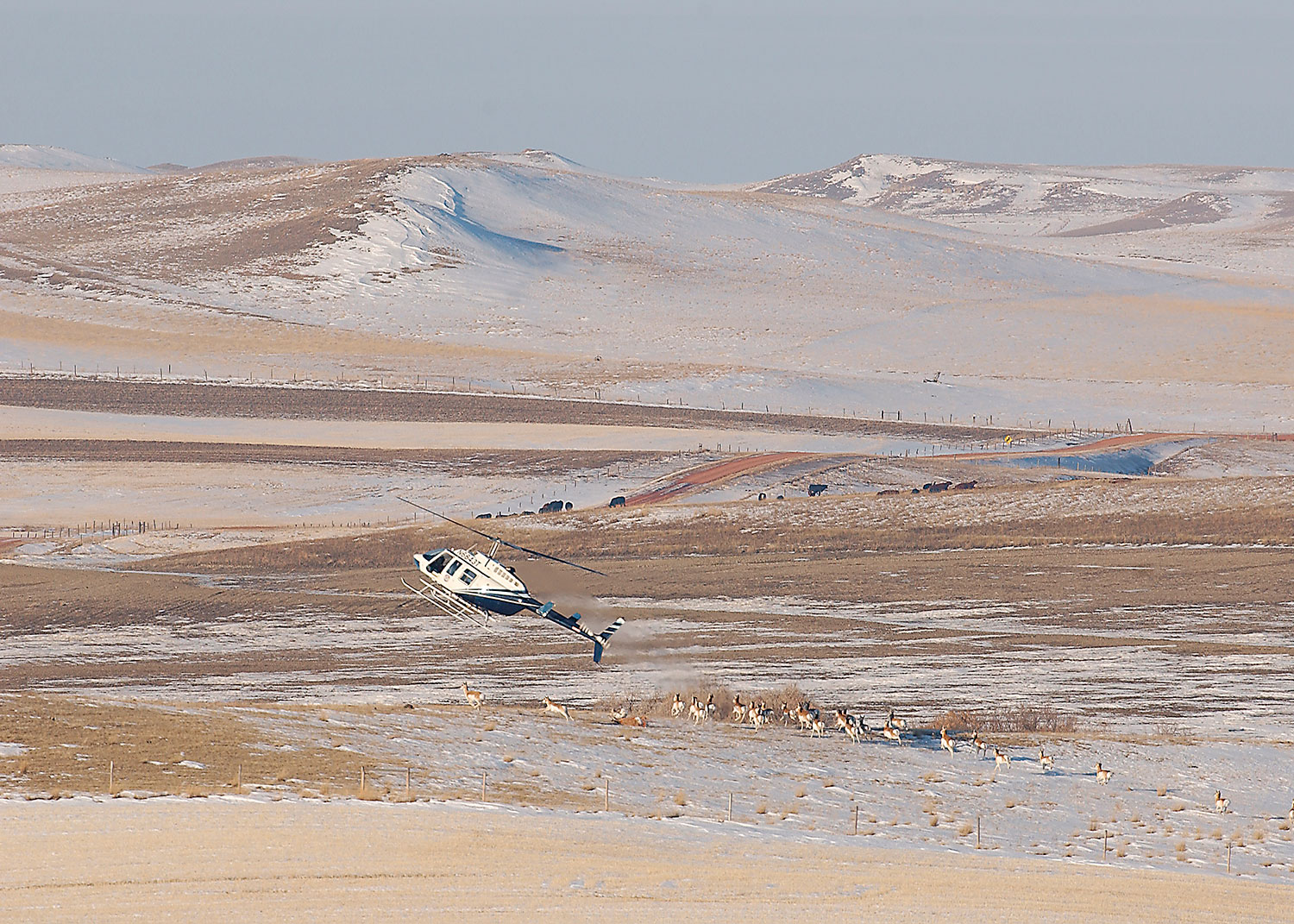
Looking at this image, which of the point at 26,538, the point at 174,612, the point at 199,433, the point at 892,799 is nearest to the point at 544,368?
the point at 199,433

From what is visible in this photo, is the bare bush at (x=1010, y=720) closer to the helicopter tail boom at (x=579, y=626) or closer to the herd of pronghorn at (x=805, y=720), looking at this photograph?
the herd of pronghorn at (x=805, y=720)

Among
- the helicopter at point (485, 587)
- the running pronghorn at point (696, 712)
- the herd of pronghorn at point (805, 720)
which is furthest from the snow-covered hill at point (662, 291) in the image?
the running pronghorn at point (696, 712)

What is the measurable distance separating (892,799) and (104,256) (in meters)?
125

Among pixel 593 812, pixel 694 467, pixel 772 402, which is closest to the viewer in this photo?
pixel 593 812

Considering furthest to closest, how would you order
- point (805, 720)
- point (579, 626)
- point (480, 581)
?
point (579, 626) < point (480, 581) < point (805, 720)

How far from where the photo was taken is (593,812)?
70.8 feet

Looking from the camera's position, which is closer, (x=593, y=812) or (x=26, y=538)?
(x=593, y=812)

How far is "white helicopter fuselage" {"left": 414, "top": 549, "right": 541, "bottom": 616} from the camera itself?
96.6 ft

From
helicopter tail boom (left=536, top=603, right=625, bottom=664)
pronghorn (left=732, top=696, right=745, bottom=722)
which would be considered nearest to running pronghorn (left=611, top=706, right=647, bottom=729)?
helicopter tail boom (left=536, top=603, right=625, bottom=664)

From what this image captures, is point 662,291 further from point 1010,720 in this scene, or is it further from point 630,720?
point 630,720

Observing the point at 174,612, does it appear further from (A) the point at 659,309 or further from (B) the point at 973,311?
(B) the point at 973,311

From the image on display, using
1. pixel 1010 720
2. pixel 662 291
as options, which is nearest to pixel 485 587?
pixel 1010 720

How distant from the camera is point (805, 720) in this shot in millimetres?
27672

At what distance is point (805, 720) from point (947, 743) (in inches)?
104
